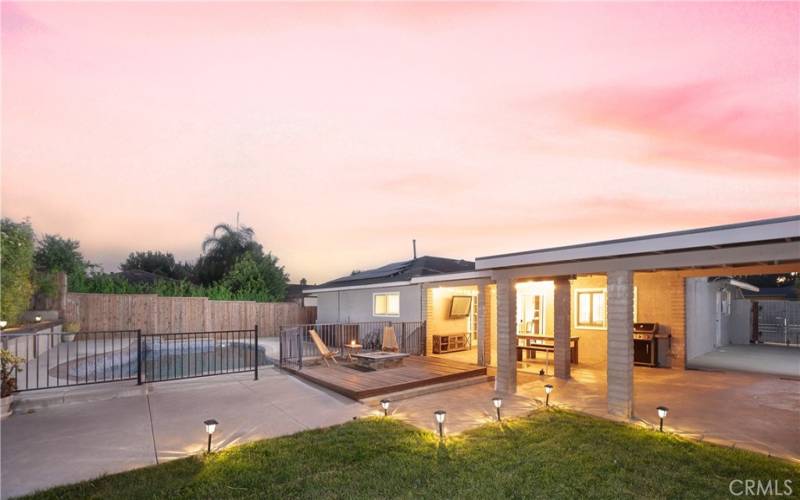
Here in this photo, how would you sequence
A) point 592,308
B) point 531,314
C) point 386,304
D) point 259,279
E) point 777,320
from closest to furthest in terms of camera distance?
point 592,308
point 531,314
point 386,304
point 777,320
point 259,279

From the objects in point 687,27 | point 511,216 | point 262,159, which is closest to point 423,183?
point 511,216

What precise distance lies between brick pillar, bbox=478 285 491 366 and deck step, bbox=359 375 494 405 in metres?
1.61

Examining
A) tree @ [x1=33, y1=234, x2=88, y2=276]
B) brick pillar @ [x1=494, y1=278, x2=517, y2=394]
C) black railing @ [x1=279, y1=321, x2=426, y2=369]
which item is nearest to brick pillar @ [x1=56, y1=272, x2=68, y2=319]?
tree @ [x1=33, y1=234, x2=88, y2=276]

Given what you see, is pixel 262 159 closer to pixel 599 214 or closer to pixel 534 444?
pixel 534 444

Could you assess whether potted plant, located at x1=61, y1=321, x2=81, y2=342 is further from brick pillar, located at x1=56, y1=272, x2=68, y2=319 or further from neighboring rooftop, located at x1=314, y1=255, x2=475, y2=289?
neighboring rooftop, located at x1=314, y1=255, x2=475, y2=289

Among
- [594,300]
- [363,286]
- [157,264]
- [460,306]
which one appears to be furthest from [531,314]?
[157,264]

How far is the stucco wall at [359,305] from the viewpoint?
575 inches

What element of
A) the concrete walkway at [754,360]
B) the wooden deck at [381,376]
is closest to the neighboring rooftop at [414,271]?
the wooden deck at [381,376]

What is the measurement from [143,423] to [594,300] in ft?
41.1

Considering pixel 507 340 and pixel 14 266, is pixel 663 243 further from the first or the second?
pixel 14 266

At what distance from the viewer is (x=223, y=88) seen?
889cm

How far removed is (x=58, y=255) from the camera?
1930 cm

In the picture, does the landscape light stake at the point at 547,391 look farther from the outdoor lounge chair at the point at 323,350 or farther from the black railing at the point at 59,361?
the black railing at the point at 59,361

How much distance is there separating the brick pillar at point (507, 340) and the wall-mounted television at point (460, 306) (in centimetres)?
564
